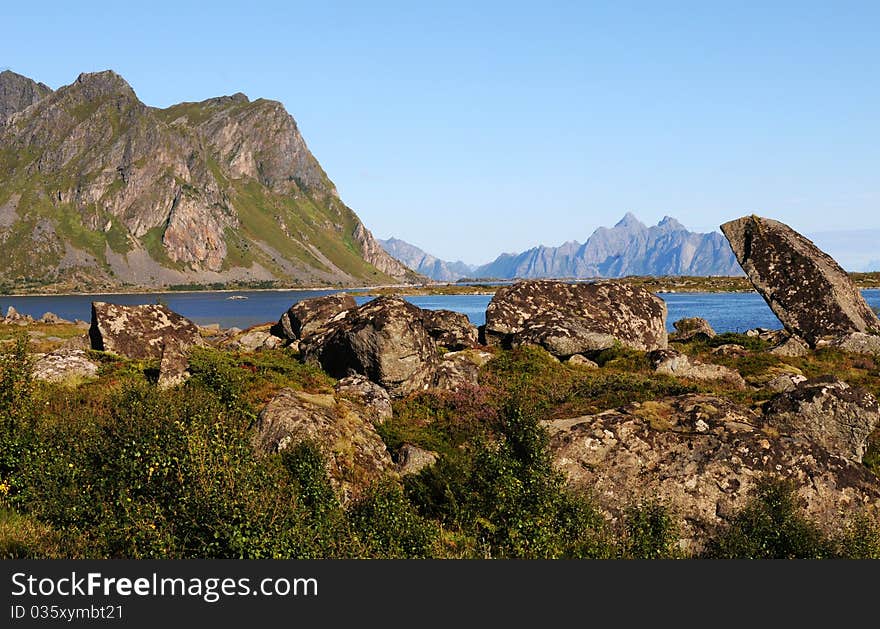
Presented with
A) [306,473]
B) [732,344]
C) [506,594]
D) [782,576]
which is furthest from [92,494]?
[732,344]

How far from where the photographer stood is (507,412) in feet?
53.0

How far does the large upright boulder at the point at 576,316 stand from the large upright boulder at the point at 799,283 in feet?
19.3

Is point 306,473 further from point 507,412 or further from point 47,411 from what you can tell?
point 47,411

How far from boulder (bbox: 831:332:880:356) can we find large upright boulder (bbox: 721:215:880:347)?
157 centimetres

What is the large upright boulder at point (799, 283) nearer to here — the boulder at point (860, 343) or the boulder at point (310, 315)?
the boulder at point (860, 343)

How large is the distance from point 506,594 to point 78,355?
21.5m

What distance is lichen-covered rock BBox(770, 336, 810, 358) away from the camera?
32.2 metres

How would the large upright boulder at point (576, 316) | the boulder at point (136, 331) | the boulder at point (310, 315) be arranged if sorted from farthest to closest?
1. the boulder at point (310, 315)
2. the large upright boulder at point (576, 316)
3. the boulder at point (136, 331)

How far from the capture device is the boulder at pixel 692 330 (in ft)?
136

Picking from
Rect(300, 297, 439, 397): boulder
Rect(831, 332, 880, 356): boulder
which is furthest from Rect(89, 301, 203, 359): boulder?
Rect(831, 332, 880, 356): boulder

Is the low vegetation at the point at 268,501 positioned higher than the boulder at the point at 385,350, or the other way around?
the boulder at the point at 385,350

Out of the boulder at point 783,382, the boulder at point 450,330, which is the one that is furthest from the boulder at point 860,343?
the boulder at point 450,330

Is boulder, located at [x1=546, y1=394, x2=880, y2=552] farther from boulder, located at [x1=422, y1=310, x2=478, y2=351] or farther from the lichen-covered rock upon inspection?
the lichen-covered rock

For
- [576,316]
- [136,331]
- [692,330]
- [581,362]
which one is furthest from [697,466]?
[692,330]
